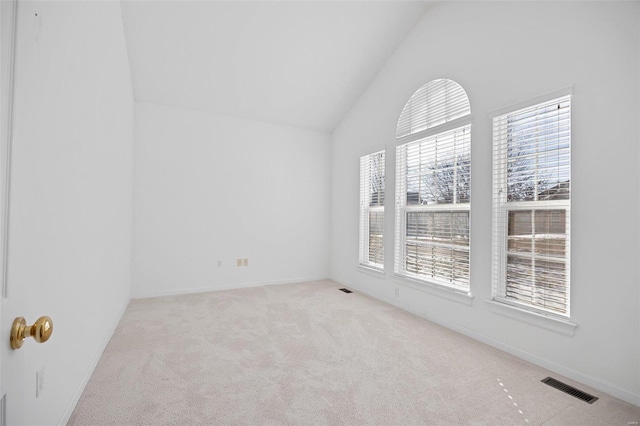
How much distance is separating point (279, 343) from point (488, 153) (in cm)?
265

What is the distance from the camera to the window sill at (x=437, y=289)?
3.16 metres

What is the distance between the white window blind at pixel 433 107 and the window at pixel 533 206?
504 millimetres

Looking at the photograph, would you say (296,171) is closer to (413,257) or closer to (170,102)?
(170,102)

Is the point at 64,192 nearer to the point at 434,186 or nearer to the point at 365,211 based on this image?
the point at 434,186

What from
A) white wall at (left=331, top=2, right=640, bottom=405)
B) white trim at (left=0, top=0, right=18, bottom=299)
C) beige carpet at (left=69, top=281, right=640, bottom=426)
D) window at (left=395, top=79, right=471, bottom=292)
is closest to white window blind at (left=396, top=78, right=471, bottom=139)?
window at (left=395, top=79, right=471, bottom=292)

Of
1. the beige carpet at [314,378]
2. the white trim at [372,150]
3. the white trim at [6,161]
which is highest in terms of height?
the white trim at [372,150]

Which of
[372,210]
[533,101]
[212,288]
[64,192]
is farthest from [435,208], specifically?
[212,288]

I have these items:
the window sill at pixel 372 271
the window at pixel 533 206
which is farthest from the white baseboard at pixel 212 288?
the window at pixel 533 206

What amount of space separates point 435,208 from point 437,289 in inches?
35.6

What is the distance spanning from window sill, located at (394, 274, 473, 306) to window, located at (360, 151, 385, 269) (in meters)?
0.55

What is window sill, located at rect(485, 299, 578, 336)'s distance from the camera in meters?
2.36

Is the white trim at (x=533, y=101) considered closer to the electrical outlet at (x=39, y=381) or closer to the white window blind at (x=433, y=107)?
the white window blind at (x=433, y=107)

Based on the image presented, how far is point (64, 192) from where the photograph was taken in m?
1.75

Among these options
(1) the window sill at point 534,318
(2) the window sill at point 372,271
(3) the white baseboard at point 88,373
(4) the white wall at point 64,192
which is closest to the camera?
(4) the white wall at point 64,192
